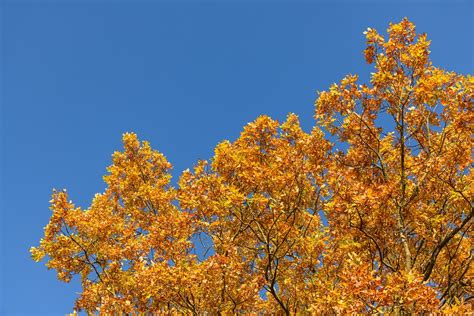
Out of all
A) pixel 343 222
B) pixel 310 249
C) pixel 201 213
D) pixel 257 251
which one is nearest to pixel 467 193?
pixel 343 222

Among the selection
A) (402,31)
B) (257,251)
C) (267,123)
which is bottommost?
(257,251)

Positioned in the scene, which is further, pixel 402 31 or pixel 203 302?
pixel 402 31

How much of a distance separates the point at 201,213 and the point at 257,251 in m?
2.43

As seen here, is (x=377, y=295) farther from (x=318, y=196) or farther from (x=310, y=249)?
(x=318, y=196)

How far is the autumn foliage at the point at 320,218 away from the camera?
13.1 meters

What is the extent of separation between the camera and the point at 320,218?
17500mm

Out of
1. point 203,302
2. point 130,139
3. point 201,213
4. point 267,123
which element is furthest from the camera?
point 130,139

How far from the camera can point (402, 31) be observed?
14.0 m

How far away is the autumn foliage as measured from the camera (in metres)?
13.1

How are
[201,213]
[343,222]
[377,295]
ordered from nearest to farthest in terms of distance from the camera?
1. [377,295]
2. [343,222]
3. [201,213]

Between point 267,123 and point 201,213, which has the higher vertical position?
point 267,123

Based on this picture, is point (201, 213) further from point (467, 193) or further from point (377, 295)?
point (467, 193)

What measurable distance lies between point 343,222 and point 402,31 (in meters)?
6.28

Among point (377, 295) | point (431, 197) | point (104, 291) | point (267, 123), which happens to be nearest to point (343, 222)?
point (431, 197)
